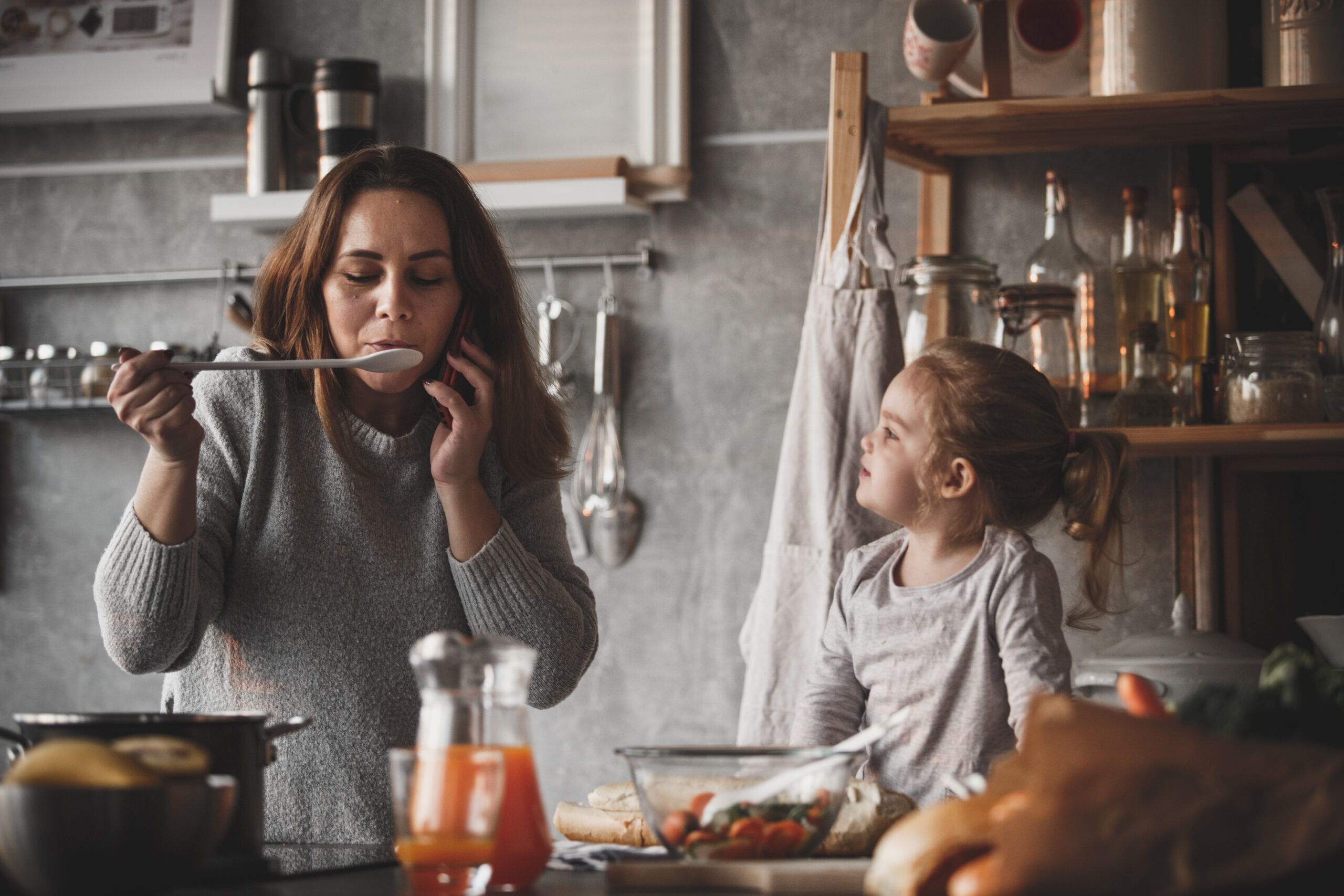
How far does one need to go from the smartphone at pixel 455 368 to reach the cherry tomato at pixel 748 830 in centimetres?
64

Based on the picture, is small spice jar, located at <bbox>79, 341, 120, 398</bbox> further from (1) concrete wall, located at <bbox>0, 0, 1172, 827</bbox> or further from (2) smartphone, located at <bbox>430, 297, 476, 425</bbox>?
(2) smartphone, located at <bbox>430, 297, 476, 425</bbox>

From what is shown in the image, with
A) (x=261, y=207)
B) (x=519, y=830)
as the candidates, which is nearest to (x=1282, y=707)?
(x=519, y=830)

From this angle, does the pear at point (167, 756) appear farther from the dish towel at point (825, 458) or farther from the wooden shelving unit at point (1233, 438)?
the wooden shelving unit at point (1233, 438)

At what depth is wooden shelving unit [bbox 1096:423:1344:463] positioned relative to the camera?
67.2 inches

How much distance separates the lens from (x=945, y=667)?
1.38 meters

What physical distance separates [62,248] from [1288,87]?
2203 mm

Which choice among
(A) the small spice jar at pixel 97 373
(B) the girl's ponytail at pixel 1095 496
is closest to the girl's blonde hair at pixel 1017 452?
(B) the girl's ponytail at pixel 1095 496

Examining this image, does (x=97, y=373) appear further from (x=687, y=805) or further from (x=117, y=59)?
(x=687, y=805)

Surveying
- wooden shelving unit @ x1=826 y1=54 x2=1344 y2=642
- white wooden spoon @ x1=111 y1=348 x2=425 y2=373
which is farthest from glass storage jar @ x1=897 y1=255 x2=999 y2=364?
white wooden spoon @ x1=111 y1=348 x2=425 y2=373

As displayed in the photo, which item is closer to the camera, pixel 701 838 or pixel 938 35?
pixel 701 838

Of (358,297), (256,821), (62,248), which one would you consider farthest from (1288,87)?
(62,248)

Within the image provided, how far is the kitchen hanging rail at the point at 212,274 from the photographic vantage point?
7.66 feet

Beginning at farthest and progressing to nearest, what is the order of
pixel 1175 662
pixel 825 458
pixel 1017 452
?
pixel 825 458
pixel 1175 662
pixel 1017 452

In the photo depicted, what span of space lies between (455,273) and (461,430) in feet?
0.73
